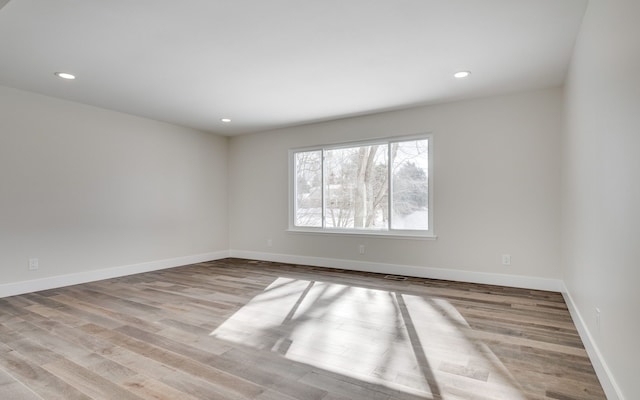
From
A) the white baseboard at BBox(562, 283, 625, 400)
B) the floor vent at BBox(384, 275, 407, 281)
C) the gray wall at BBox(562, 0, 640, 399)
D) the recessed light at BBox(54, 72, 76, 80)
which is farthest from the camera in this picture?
the floor vent at BBox(384, 275, 407, 281)

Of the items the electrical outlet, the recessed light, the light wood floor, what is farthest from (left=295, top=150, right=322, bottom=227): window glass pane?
the electrical outlet

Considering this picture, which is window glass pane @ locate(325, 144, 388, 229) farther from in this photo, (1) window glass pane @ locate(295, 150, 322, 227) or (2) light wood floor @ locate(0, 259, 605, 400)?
(2) light wood floor @ locate(0, 259, 605, 400)

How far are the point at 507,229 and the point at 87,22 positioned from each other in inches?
185

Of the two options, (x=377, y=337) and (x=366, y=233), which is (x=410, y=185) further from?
(x=377, y=337)

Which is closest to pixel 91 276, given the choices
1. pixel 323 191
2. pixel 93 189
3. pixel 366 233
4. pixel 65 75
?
pixel 93 189

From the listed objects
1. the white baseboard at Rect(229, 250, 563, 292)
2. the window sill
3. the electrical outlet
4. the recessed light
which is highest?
the recessed light

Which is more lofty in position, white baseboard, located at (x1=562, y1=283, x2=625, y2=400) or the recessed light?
the recessed light

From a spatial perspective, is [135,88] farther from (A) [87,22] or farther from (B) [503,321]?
(B) [503,321]

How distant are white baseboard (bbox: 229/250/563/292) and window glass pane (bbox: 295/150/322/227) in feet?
2.11

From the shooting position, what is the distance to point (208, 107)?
4.75m

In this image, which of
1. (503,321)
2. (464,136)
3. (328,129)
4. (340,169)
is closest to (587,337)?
(503,321)

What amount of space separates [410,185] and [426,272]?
124 cm

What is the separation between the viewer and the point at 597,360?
2037mm

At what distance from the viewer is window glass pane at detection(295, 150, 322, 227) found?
19.1 ft
